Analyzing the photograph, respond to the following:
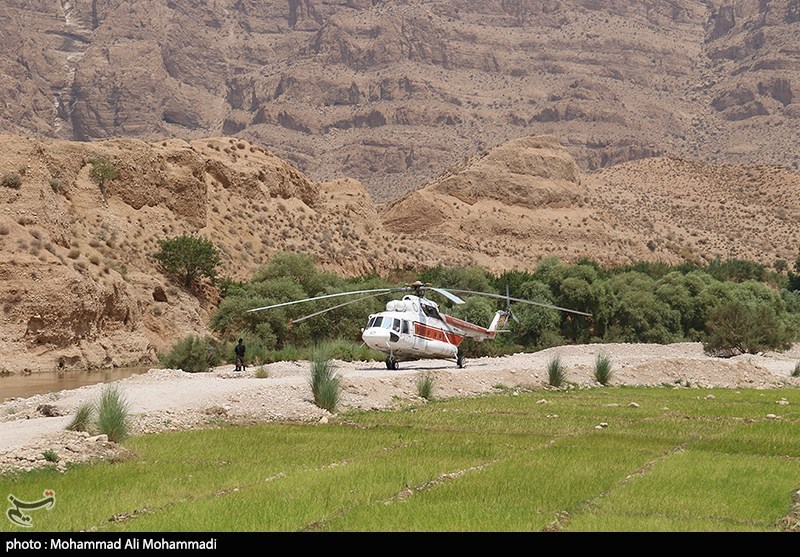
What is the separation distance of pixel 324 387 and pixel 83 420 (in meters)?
5.98

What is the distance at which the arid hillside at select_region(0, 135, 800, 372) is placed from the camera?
38562 mm

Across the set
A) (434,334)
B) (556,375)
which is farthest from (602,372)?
(434,334)

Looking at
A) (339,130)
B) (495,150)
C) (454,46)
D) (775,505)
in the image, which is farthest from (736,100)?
(775,505)

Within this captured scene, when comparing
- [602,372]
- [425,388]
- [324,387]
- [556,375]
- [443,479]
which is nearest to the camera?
[443,479]

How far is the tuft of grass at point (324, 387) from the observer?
20391 millimetres

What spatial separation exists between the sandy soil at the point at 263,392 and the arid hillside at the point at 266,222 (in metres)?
8.25

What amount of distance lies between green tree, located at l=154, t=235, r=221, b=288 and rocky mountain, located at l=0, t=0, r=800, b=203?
100387 mm

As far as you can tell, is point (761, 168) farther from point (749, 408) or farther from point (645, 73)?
point (749, 408)

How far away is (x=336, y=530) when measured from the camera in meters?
9.16

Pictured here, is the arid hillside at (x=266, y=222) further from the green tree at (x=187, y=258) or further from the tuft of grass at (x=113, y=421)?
the tuft of grass at (x=113, y=421)

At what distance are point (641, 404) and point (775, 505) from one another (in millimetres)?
12524

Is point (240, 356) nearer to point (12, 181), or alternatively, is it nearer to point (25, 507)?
point (12, 181)

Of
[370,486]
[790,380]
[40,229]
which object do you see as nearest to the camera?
[370,486]

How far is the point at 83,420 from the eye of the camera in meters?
15.6
